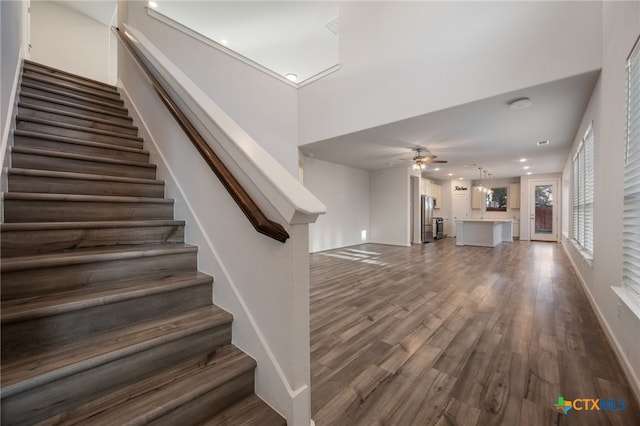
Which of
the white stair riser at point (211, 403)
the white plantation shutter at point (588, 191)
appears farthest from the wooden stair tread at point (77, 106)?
the white plantation shutter at point (588, 191)

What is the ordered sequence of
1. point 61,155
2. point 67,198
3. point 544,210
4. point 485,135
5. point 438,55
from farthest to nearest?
point 544,210 → point 485,135 → point 438,55 → point 61,155 → point 67,198

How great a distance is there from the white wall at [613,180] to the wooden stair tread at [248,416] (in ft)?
6.99

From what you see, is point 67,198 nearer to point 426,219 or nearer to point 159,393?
point 159,393

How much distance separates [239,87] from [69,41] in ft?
12.5

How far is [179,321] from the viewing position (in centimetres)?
131

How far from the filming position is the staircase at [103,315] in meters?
0.95

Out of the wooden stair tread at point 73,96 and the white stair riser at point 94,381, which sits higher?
the wooden stair tread at point 73,96

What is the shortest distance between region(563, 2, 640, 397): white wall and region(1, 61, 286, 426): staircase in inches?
94.0

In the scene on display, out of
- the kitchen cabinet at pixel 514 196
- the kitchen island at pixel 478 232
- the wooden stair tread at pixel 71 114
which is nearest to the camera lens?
the wooden stair tread at pixel 71 114

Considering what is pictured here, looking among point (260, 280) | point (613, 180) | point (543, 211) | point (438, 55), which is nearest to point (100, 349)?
point (260, 280)

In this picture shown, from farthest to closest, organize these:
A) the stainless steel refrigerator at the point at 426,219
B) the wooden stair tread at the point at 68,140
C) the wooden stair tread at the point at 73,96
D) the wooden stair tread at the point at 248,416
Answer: the stainless steel refrigerator at the point at 426,219 → the wooden stair tread at the point at 73,96 → the wooden stair tread at the point at 68,140 → the wooden stair tread at the point at 248,416

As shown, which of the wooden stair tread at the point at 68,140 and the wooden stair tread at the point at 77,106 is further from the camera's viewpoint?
the wooden stair tread at the point at 77,106

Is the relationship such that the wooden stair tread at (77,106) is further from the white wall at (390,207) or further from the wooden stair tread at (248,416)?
the white wall at (390,207)

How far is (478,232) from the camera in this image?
313 inches
